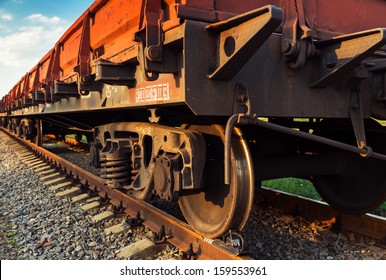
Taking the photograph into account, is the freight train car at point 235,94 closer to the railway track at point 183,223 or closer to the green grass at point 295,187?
the railway track at point 183,223

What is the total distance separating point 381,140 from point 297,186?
2.28 meters

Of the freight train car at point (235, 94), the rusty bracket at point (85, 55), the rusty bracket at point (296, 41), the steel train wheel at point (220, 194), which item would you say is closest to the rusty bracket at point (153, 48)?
the freight train car at point (235, 94)

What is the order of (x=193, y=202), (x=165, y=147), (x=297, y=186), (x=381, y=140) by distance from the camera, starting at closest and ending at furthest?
(x=165, y=147) → (x=193, y=202) → (x=381, y=140) → (x=297, y=186)

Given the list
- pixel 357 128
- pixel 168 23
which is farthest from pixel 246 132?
pixel 168 23

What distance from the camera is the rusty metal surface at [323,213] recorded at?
355 cm

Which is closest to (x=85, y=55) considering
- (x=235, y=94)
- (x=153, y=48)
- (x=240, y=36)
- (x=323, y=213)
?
(x=153, y=48)

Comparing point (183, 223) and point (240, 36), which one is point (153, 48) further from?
point (183, 223)

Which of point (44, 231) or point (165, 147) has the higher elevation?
point (165, 147)

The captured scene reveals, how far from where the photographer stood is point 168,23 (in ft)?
7.70

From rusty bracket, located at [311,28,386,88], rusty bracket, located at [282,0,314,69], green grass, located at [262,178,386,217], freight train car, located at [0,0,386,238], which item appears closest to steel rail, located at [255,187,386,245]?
freight train car, located at [0,0,386,238]

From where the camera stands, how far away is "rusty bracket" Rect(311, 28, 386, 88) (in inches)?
84.7

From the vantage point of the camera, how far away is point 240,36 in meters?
2.06

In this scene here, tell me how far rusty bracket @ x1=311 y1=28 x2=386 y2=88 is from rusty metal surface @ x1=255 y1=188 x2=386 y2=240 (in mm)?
1795

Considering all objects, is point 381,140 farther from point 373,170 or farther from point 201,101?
point 201,101
